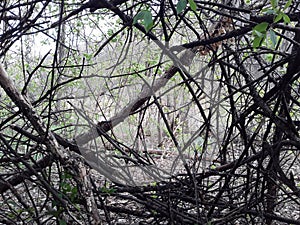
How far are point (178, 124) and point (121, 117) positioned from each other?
0.24 metres

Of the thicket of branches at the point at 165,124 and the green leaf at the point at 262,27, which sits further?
the thicket of branches at the point at 165,124

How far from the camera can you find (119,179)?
1363 millimetres

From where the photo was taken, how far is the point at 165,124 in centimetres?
132

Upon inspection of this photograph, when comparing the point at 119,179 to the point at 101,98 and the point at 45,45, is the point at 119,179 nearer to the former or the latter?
the point at 101,98

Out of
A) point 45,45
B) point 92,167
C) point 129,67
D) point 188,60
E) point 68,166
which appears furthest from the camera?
point 45,45

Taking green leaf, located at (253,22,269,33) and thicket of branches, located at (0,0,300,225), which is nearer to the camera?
green leaf, located at (253,22,269,33)

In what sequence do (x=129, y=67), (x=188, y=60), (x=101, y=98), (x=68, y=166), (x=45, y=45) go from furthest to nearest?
1. (x=45, y=45)
2. (x=129, y=67)
3. (x=101, y=98)
4. (x=188, y=60)
5. (x=68, y=166)

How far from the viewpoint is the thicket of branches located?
0.93 metres

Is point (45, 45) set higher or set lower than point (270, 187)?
higher

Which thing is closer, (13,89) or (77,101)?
(13,89)

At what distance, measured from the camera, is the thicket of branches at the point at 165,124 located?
931mm

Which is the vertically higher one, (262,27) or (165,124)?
(165,124)

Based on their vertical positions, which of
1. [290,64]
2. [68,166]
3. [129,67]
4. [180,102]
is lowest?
[68,166]

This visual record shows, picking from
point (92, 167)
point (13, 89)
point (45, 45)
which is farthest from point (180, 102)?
point (45, 45)
